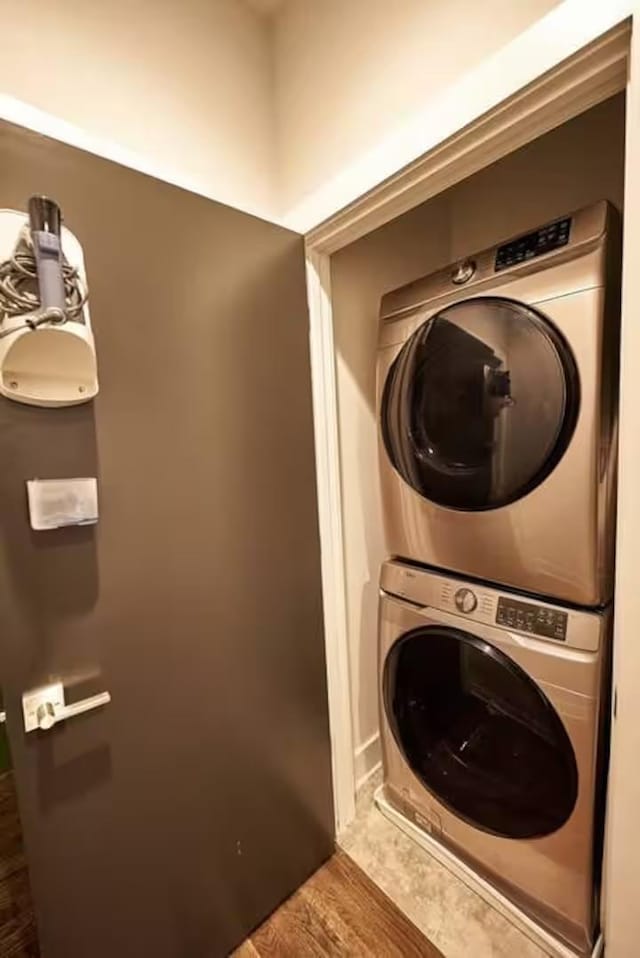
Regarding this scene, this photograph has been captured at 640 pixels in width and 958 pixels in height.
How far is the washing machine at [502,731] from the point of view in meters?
0.94

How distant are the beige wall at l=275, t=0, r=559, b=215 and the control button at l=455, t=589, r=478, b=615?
3.99 feet

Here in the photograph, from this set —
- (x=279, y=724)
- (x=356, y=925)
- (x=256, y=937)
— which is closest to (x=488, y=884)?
(x=356, y=925)

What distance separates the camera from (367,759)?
1.61 m

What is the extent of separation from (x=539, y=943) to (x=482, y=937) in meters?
0.15

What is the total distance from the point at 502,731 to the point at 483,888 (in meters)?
0.51

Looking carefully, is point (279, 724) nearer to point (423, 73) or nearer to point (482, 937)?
point (482, 937)

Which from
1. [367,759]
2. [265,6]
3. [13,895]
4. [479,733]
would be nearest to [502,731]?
[479,733]

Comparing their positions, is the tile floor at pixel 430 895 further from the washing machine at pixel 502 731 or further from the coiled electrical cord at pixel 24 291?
the coiled electrical cord at pixel 24 291

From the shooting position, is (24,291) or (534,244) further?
(534,244)

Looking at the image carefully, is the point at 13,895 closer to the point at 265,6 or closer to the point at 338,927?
the point at 338,927

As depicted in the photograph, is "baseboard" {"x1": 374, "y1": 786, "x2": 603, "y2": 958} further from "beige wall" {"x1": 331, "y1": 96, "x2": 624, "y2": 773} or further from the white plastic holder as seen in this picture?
the white plastic holder

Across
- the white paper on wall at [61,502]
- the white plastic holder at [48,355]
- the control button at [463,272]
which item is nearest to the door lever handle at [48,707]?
the white paper on wall at [61,502]

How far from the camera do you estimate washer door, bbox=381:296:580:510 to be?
35.9 inches

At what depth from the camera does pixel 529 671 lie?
992 millimetres
